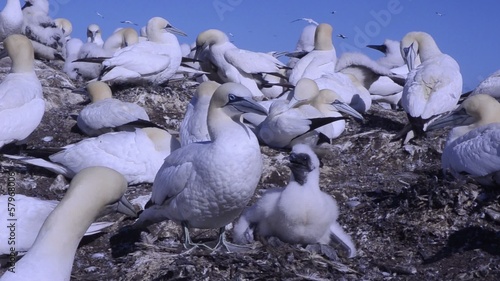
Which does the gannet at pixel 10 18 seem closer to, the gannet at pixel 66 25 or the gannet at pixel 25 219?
the gannet at pixel 66 25

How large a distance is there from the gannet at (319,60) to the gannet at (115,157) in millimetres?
3702

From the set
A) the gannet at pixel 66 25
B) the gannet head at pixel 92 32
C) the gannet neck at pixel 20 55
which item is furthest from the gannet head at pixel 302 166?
the gannet at pixel 66 25

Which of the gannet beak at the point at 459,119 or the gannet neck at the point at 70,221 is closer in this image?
the gannet neck at the point at 70,221

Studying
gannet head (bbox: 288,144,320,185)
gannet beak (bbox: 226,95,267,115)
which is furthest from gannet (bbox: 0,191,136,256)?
gannet head (bbox: 288,144,320,185)

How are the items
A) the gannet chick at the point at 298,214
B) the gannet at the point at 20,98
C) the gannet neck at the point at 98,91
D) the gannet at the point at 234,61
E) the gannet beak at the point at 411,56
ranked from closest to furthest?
the gannet chick at the point at 298,214
the gannet at the point at 20,98
the gannet neck at the point at 98,91
the gannet beak at the point at 411,56
the gannet at the point at 234,61

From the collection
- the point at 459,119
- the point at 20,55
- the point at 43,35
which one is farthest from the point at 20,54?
the point at 43,35

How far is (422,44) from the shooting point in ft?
33.7

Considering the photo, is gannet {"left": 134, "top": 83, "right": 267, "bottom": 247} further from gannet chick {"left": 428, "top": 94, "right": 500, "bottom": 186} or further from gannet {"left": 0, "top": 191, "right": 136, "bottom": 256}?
gannet chick {"left": 428, "top": 94, "right": 500, "bottom": 186}

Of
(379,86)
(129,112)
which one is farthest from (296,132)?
(379,86)

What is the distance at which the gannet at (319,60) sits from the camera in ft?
35.6

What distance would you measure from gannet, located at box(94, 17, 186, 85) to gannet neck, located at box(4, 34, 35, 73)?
158 centimetres

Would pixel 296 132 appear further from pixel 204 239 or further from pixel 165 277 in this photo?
pixel 165 277

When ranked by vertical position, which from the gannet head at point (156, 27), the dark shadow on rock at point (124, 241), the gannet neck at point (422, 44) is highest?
the gannet neck at point (422, 44)

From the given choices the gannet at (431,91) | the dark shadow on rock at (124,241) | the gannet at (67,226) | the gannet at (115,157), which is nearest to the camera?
the gannet at (67,226)
